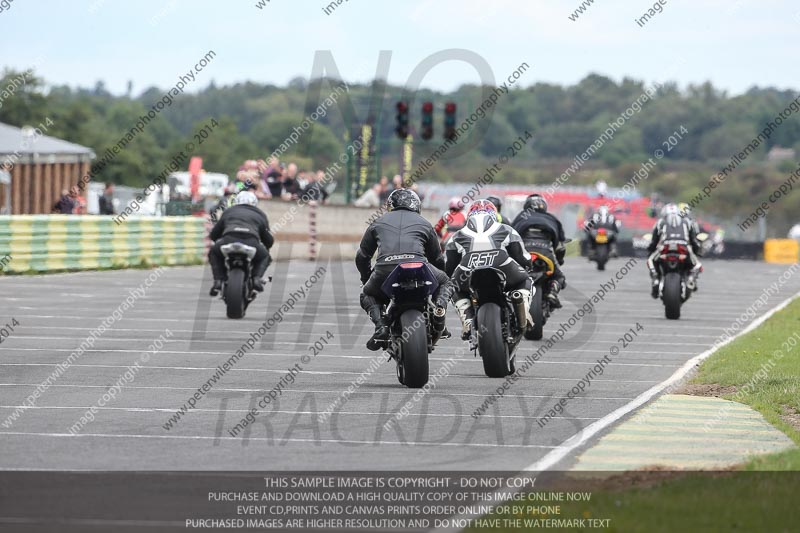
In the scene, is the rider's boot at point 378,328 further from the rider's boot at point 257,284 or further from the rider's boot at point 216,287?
the rider's boot at point 216,287

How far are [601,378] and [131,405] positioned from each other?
15.3 feet

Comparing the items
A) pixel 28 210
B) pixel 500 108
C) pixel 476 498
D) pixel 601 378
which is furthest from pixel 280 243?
pixel 500 108

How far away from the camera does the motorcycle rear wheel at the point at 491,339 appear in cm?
A: 1356

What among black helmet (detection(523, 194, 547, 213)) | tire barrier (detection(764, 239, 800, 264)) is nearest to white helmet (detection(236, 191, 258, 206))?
black helmet (detection(523, 194, 547, 213))

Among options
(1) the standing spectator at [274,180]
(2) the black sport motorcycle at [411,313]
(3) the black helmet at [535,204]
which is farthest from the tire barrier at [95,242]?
(2) the black sport motorcycle at [411,313]

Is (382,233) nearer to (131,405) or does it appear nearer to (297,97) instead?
(131,405)

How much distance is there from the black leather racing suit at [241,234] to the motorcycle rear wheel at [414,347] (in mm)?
8070

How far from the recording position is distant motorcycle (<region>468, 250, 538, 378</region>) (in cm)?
1360

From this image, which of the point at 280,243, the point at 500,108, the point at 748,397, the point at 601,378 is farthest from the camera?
the point at 500,108

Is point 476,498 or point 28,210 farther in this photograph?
point 28,210

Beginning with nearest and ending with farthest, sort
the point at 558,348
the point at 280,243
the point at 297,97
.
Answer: the point at 558,348 → the point at 280,243 → the point at 297,97

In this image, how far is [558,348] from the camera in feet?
57.9

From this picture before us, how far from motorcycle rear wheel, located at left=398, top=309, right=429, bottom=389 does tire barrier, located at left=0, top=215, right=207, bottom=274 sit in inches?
701

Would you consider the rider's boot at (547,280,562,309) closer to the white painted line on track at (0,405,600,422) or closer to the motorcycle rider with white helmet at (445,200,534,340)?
the motorcycle rider with white helmet at (445,200,534,340)
